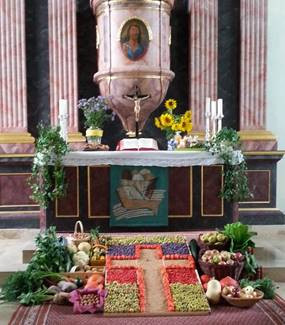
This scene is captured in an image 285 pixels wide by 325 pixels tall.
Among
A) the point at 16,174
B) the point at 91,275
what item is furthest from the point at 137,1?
the point at 91,275

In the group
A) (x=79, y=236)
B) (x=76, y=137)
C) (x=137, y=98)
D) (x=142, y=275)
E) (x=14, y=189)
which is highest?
(x=137, y=98)

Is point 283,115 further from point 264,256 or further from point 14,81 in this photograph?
point 14,81

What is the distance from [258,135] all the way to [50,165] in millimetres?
3683

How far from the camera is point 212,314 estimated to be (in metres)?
4.40

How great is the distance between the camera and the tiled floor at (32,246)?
5.52 meters

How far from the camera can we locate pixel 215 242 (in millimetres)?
5398

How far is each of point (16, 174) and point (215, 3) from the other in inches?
159

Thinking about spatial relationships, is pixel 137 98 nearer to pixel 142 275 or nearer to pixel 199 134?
pixel 199 134

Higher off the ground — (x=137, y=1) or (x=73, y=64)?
(x=137, y=1)

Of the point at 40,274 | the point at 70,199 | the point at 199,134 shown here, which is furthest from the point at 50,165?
the point at 199,134

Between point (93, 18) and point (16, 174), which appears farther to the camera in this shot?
point (93, 18)

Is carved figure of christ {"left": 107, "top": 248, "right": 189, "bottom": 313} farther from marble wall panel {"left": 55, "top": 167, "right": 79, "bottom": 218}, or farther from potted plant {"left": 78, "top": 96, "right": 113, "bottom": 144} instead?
potted plant {"left": 78, "top": 96, "right": 113, "bottom": 144}

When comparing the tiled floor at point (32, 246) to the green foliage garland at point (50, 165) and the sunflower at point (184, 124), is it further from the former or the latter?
the sunflower at point (184, 124)

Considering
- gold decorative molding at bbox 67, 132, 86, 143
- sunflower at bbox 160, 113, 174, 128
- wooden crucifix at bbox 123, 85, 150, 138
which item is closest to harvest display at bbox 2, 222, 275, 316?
sunflower at bbox 160, 113, 174, 128
